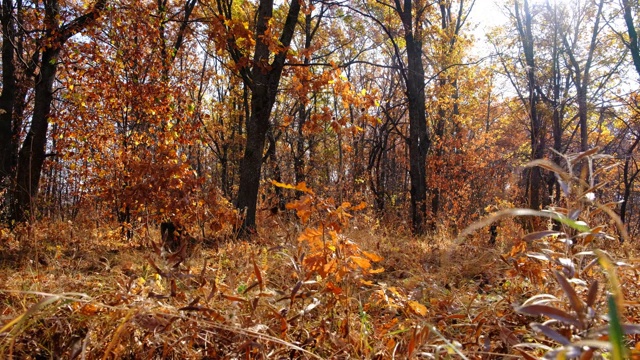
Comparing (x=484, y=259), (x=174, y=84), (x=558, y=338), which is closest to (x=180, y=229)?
(x=484, y=259)

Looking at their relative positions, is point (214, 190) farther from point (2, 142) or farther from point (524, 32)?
point (524, 32)

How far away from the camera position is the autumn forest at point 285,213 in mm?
1391

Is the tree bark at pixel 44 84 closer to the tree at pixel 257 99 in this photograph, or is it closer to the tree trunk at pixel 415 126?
the tree at pixel 257 99

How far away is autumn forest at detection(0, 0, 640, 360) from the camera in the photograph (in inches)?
54.7

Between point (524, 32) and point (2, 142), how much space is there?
53.8 feet

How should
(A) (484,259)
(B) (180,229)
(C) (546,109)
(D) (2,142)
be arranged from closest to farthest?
1. (A) (484,259)
2. (B) (180,229)
3. (D) (2,142)
4. (C) (546,109)

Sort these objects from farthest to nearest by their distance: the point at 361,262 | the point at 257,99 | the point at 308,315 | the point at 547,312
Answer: the point at 257,99 → the point at 308,315 → the point at 361,262 → the point at 547,312

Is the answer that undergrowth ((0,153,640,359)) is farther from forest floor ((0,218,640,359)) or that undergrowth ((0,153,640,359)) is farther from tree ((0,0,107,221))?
tree ((0,0,107,221))

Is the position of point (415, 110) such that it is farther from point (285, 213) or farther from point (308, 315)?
point (308, 315)

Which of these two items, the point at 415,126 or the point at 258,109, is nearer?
the point at 258,109

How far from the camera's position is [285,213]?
196 inches

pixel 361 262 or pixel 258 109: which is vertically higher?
pixel 258 109

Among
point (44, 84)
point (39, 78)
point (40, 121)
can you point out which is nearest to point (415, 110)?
point (44, 84)

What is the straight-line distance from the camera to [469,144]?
20375mm
